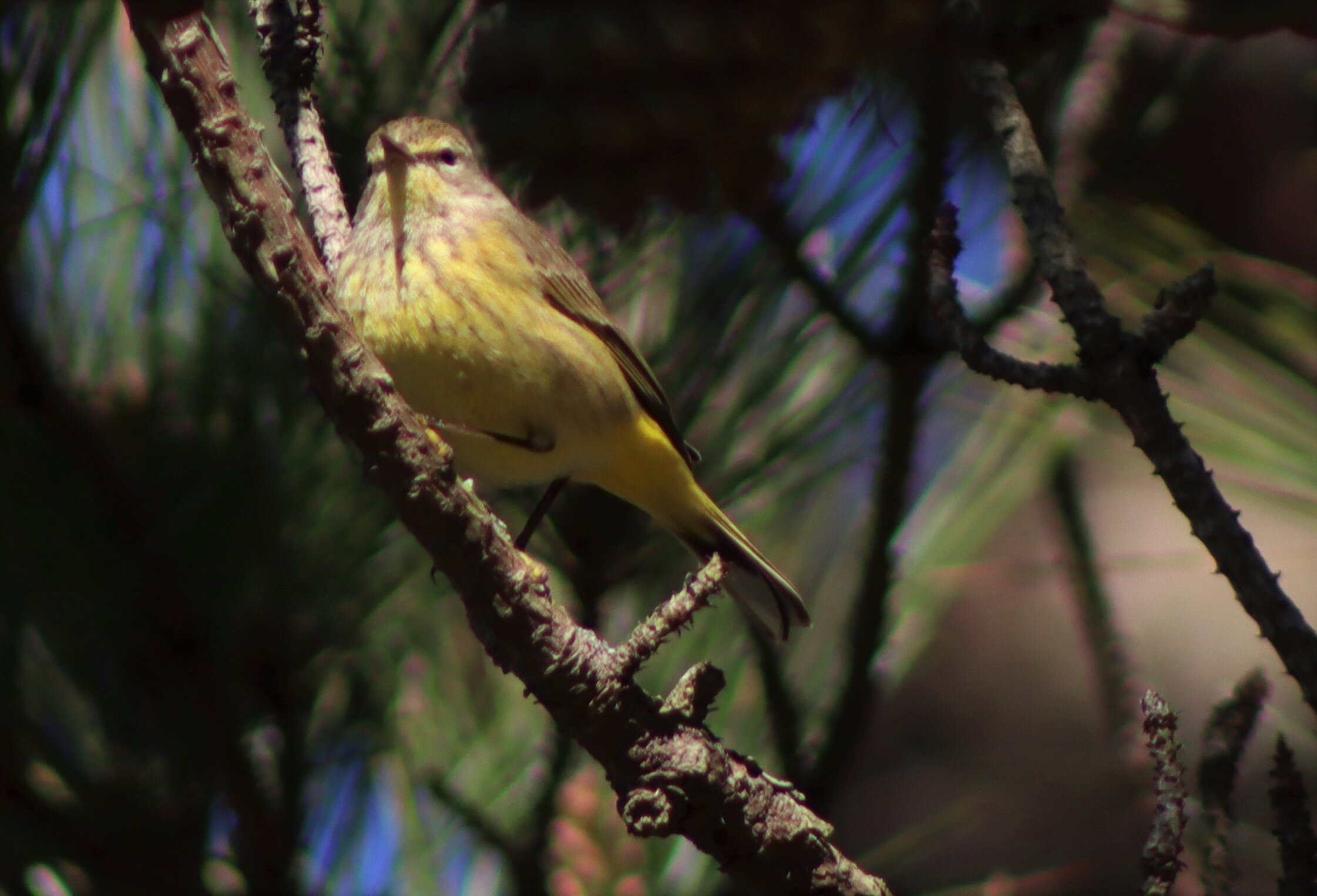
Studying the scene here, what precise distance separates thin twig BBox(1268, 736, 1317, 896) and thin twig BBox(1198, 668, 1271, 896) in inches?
2.1

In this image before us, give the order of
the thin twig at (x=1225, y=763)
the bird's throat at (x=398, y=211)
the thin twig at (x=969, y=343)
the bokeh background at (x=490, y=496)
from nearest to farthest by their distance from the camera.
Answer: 1. the thin twig at (x=1225, y=763)
2. the thin twig at (x=969, y=343)
3. the bokeh background at (x=490, y=496)
4. the bird's throat at (x=398, y=211)

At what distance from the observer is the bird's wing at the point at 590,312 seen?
2.40m

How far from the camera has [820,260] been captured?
2.23m

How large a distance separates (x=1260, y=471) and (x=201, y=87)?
174 centimetres

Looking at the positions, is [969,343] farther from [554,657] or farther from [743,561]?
[743,561]

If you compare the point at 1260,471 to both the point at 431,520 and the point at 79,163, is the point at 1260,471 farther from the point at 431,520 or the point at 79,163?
the point at 79,163

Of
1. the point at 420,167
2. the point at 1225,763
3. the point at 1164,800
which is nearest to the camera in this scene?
the point at 1164,800

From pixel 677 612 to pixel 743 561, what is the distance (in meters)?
1.19

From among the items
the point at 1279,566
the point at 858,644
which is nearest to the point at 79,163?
the point at 858,644

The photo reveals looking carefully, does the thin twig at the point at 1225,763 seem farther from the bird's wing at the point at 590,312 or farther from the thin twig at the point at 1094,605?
the bird's wing at the point at 590,312

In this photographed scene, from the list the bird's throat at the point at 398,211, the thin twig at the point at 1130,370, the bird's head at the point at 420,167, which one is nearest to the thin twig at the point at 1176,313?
the thin twig at the point at 1130,370

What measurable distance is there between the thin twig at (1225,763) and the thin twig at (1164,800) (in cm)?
9

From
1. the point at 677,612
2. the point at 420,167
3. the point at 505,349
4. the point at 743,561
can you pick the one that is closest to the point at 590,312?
the point at 505,349

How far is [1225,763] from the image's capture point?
1255 millimetres
